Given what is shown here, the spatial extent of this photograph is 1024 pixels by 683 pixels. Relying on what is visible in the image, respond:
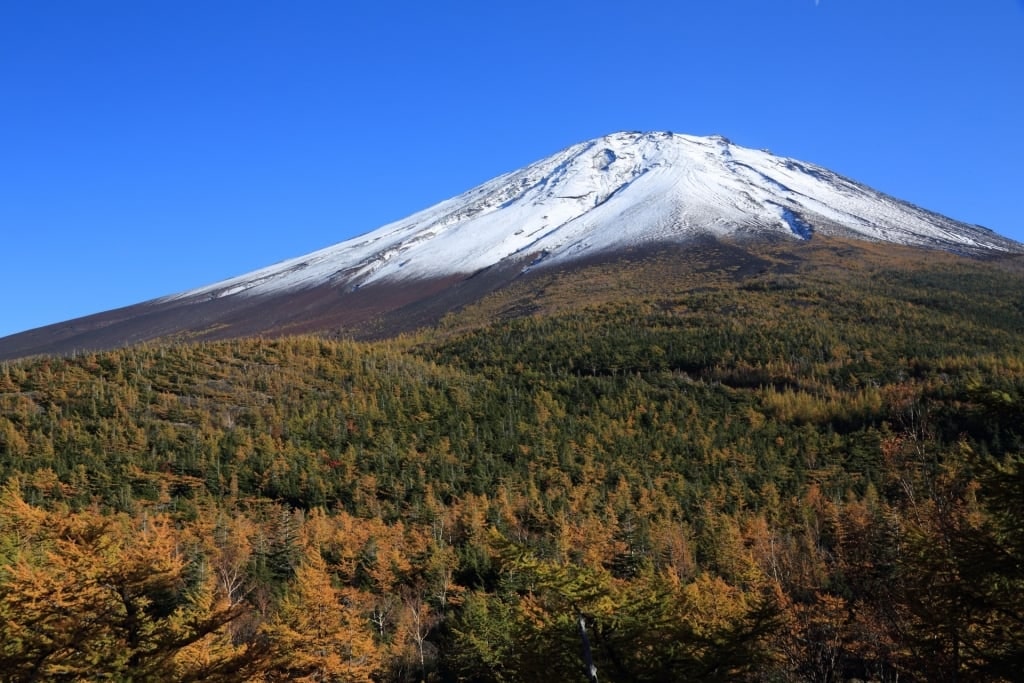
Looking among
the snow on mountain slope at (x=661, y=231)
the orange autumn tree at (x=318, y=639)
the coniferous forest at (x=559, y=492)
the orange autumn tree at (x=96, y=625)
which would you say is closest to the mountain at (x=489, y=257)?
the snow on mountain slope at (x=661, y=231)

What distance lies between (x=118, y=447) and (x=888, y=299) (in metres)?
111

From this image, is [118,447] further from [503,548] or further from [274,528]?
[503,548]

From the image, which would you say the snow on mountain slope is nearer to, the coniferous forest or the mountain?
the mountain

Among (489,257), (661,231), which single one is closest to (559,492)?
(661,231)

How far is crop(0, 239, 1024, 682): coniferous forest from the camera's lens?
10031 mm

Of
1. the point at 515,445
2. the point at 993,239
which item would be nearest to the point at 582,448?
the point at 515,445

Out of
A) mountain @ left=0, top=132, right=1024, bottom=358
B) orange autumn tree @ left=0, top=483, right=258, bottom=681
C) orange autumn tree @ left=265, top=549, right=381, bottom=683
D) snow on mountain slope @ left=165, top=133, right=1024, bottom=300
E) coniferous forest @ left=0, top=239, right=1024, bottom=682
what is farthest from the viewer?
snow on mountain slope @ left=165, top=133, right=1024, bottom=300

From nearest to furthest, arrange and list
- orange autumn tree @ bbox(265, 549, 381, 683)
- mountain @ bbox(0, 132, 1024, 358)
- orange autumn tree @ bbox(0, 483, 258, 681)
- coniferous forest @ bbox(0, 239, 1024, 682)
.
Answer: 1. orange autumn tree @ bbox(0, 483, 258, 681)
2. coniferous forest @ bbox(0, 239, 1024, 682)
3. orange autumn tree @ bbox(265, 549, 381, 683)
4. mountain @ bbox(0, 132, 1024, 358)

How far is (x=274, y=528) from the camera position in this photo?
52781 millimetres

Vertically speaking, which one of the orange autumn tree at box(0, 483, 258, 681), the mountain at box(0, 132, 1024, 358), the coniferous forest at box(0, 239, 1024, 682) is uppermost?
the mountain at box(0, 132, 1024, 358)

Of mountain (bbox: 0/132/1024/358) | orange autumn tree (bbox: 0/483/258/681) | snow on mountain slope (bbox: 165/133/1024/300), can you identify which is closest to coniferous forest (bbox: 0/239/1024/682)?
orange autumn tree (bbox: 0/483/258/681)

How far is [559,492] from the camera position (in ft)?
212

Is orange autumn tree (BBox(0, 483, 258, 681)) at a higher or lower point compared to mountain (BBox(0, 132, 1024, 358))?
lower

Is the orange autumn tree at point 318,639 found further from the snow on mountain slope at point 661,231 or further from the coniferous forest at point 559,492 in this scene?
the snow on mountain slope at point 661,231
